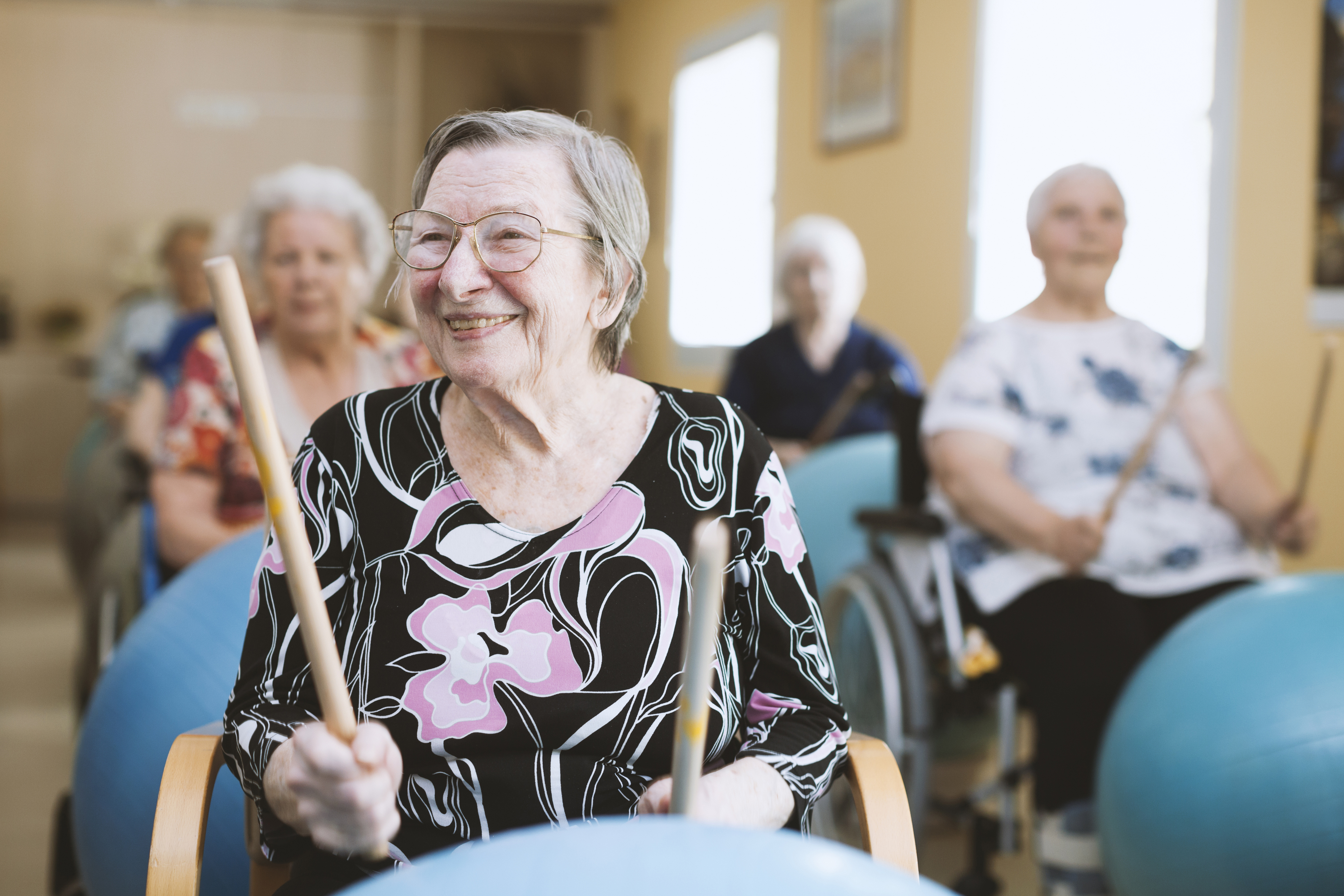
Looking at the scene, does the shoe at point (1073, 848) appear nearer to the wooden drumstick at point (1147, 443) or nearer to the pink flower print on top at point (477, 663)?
the wooden drumstick at point (1147, 443)

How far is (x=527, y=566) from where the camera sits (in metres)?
1.11

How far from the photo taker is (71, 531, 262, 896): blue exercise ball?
145cm

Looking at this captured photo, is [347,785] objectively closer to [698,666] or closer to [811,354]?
[698,666]

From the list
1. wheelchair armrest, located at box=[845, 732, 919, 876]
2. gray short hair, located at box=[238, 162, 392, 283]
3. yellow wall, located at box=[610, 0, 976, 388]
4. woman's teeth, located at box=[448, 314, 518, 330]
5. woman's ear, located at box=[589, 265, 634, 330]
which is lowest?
wheelchair armrest, located at box=[845, 732, 919, 876]

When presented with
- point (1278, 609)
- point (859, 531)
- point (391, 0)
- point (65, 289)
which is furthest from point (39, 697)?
point (391, 0)

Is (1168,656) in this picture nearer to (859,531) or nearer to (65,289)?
(859,531)

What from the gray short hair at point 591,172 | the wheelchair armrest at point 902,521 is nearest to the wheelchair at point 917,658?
the wheelchair armrest at point 902,521

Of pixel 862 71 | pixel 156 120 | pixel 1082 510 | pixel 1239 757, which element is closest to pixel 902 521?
pixel 1082 510

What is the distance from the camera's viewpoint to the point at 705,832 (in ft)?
2.23

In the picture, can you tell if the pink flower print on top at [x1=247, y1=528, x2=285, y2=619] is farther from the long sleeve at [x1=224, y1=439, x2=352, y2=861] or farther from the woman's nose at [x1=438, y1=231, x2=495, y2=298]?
the woman's nose at [x1=438, y1=231, x2=495, y2=298]

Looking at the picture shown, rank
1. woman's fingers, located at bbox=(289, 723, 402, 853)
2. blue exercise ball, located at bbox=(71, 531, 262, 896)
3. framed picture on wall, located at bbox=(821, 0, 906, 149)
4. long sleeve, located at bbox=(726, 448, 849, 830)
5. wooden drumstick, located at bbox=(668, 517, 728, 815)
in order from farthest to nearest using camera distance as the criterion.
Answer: framed picture on wall, located at bbox=(821, 0, 906, 149) → blue exercise ball, located at bbox=(71, 531, 262, 896) → long sleeve, located at bbox=(726, 448, 849, 830) → woman's fingers, located at bbox=(289, 723, 402, 853) → wooden drumstick, located at bbox=(668, 517, 728, 815)

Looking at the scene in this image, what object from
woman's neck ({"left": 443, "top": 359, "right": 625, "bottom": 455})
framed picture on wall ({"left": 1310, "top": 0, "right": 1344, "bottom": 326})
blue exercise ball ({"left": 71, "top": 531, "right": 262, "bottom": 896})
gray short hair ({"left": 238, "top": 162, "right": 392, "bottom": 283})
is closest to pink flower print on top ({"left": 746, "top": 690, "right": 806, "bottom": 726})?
woman's neck ({"left": 443, "top": 359, "right": 625, "bottom": 455})

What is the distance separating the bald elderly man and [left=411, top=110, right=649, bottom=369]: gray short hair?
1046 mm

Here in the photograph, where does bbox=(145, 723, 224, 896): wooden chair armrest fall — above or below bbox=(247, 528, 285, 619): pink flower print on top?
below
